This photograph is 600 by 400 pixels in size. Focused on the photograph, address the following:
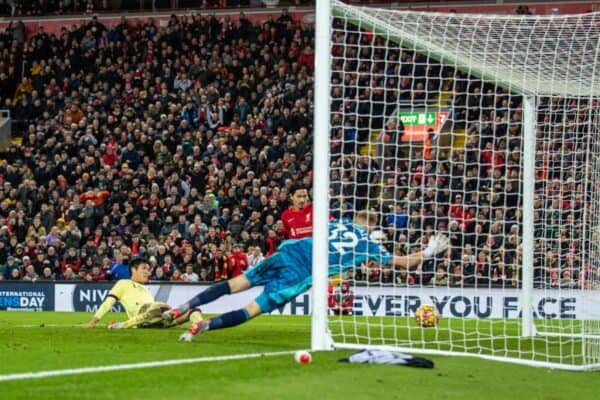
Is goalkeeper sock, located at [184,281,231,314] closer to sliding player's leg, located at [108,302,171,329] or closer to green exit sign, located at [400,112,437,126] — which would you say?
sliding player's leg, located at [108,302,171,329]

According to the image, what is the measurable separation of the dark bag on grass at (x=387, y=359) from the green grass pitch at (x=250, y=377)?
0.15 metres

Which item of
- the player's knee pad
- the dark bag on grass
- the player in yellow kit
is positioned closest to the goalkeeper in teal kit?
the player's knee pad

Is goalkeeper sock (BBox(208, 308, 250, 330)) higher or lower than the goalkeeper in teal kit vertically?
lower

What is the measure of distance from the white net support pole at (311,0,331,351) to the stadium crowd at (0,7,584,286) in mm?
8527

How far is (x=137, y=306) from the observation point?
16.6m

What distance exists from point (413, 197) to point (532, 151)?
140 inches

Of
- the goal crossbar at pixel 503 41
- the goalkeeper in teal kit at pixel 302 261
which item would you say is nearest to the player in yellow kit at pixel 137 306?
the goalkeeper in teal kit at pixel 302 261

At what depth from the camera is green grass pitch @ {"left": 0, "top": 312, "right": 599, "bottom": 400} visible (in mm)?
8242

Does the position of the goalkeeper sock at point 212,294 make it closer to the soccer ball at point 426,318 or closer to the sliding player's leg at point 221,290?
the sliding player's leg at point 221,290

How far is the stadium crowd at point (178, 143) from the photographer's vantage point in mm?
25766

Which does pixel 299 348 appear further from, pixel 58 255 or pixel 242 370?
pixel 58 255

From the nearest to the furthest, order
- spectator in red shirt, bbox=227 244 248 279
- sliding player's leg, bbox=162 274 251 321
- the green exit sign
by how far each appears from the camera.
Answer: sliding player's leg, bbox=162 274 251 321
the green exit sign
spectator in red shirt, bbox=227 244 248 279

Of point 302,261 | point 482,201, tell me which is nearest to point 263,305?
point 302,261

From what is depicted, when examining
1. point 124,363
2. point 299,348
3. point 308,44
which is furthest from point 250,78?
point 124,363
